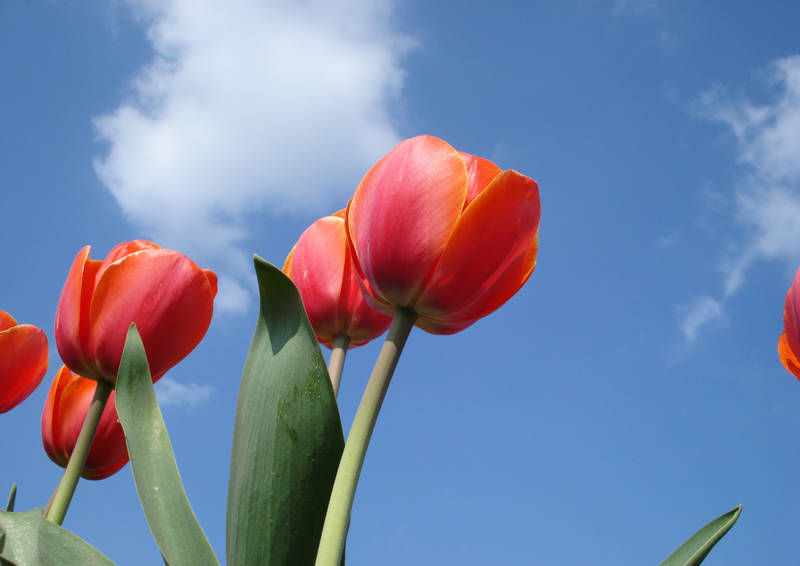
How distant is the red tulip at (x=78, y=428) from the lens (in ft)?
4.26

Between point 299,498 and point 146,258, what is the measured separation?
0.42m

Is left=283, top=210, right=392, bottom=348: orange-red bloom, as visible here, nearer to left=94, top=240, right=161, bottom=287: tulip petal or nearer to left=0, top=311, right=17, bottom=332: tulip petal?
left=94, top=240, right=161, bottom=287: tulip petal

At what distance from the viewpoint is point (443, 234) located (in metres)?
0.85

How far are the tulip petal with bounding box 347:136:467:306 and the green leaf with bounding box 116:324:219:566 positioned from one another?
0.28 meters

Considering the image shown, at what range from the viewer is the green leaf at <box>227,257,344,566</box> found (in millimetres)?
790

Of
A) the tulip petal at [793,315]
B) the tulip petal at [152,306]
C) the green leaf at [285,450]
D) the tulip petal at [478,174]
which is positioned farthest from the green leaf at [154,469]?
the tulip petal at [793,315]

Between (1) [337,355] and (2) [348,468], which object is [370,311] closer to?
(1) [337,355]

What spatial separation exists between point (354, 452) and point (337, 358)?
1.08 ft

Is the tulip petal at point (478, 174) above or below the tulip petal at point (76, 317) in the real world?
above

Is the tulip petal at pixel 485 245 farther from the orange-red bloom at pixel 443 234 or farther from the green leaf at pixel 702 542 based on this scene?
the green leaf at pixel 702 542

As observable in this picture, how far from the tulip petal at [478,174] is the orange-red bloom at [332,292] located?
0.83 feet

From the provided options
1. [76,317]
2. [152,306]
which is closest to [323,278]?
[152,306]

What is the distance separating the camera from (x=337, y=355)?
108 cm

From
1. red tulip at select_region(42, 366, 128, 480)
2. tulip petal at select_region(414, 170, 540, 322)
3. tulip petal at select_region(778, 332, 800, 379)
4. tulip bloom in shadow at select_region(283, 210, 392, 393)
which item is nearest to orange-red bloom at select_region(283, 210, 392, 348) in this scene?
tulip bloom in shadow at select_region(283, 210, 392, 393)
